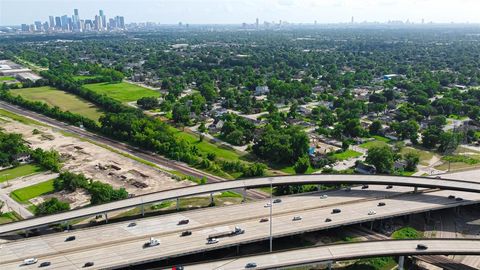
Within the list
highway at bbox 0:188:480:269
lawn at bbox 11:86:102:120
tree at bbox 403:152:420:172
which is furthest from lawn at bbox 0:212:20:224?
tree at bbox 403:152:420:172

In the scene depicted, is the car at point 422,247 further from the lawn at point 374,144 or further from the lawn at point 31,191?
the lawn at point 31,191

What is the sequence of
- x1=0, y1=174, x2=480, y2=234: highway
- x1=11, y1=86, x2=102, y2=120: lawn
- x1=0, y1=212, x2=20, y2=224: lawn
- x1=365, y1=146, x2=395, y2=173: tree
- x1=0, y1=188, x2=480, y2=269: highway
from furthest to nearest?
x1=11, y1=86, x2=102, y2=120: lawn, x1=365, y1=146, x2=395, y2=173: tree, x1=0, y1=212, x2=20, y2=224: lawn, x1=0, y1=174, x2=480, y2=234: highway, x1=0, y1=188, x2=480, y2=269: highway

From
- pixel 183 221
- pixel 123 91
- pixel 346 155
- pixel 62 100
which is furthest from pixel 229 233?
pixel 123 91

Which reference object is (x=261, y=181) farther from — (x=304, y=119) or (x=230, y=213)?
(x=304, y=119)

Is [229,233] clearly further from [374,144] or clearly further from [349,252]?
[374,144]

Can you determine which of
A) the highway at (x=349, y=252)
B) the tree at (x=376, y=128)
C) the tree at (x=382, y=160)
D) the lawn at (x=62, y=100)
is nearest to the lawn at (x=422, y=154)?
the tree at (x=376, y=128)

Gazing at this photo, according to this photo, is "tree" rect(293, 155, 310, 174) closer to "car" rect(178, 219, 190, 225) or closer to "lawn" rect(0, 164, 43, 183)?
"car" rect(178, 219, 190, 225)
